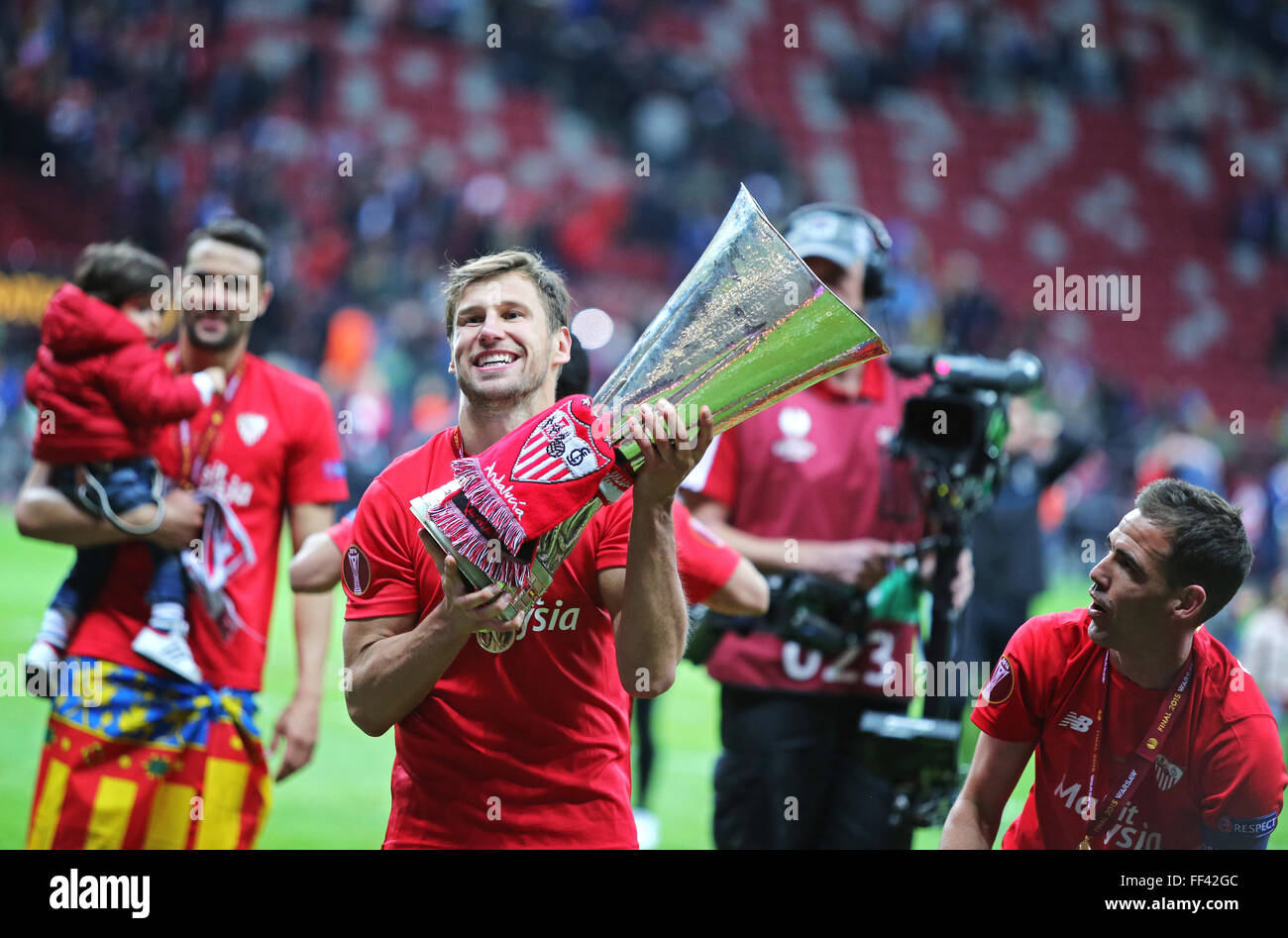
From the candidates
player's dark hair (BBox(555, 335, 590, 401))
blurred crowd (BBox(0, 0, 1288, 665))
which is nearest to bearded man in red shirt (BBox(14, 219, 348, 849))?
player's dark hair (BBox(555, 335, 590, 401))

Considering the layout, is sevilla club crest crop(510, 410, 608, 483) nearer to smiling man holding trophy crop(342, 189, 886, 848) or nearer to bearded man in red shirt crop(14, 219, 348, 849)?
smiling man holding trophy crop(342, 189, 886, 848)

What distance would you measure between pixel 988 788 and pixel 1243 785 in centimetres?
46

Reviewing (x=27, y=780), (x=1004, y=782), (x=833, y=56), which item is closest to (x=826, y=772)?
(x=1004, y=782)

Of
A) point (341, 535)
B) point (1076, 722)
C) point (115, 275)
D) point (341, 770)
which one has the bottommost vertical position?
point (341, 770)

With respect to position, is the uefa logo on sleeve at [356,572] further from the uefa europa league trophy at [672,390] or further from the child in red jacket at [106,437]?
the child in red jacket at [106,437]

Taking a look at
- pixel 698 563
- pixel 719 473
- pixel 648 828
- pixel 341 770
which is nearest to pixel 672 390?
pixel 698 563

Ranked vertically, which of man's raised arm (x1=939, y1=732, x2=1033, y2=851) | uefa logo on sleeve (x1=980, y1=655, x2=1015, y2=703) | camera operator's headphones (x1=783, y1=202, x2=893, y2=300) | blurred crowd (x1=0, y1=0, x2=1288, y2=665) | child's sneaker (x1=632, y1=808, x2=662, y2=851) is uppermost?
blurred crowd (x1=0, y1=0, x2=1288, y2=665)

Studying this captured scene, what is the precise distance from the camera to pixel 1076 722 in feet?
8.66

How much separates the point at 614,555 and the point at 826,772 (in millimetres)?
1675

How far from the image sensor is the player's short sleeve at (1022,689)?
104 inches

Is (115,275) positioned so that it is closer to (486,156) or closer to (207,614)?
(207,614)

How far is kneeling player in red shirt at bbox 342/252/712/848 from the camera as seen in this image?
2.48 m

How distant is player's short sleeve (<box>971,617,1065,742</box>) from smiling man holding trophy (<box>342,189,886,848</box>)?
664 millimetres
